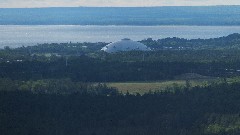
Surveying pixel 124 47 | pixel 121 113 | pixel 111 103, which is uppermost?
pixel 124 47

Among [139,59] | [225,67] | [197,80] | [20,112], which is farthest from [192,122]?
[139,59]

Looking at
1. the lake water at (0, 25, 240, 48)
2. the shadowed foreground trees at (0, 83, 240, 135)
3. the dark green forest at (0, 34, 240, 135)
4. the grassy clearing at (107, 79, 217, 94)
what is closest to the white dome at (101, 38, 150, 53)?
the dark green forest at (0, 34, 240, 135)

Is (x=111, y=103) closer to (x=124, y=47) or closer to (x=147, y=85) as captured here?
(x=147, y=85)

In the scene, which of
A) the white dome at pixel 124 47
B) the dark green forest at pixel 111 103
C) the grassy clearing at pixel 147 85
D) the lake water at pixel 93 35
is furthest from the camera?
the lake water at pixel 93 35

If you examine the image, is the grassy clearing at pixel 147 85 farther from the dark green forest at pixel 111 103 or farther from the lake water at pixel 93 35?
the lake water at pixel 93 35

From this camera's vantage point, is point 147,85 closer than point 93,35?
Yes

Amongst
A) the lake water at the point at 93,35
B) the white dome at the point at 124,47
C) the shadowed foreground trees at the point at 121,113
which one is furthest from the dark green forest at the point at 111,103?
the lake water at the point at 93,35

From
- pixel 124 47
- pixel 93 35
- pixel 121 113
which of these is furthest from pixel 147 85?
pixel 93 35

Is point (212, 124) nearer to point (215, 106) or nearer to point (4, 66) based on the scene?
point (215, 106)
